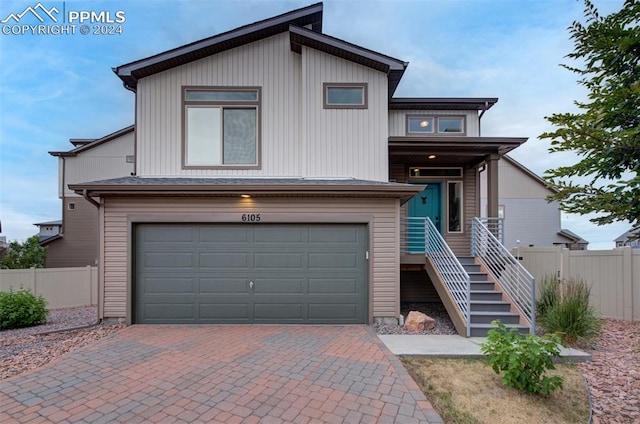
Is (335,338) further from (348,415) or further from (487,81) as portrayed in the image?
(487,81)

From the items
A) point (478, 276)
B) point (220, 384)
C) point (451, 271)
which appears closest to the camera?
point (220, 384)

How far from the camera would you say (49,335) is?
605 cm

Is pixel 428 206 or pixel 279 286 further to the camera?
pixel 428 206

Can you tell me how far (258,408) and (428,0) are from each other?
36.9 ft

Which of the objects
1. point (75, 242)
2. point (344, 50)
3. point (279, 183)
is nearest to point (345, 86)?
point (344, 50)

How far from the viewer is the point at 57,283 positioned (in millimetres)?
10250

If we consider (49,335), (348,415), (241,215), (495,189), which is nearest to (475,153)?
(495,189)

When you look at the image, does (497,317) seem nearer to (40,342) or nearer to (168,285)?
(168,285)

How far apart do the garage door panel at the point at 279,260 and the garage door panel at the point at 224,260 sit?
22 cm

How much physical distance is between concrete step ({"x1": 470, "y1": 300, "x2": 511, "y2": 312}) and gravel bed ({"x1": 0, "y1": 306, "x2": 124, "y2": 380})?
24.0 feet

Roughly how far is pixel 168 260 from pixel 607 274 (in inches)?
396

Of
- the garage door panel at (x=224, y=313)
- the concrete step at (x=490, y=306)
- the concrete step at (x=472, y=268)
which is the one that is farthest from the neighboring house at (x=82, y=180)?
the concrete step at (x=490, y=306)

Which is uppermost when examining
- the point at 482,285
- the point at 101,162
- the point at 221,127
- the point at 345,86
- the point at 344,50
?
the point at 344,50

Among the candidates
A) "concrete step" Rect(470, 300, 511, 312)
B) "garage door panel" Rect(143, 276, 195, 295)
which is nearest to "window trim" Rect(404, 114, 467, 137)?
"concrete step" Rect(470, 300, 511, 312)
